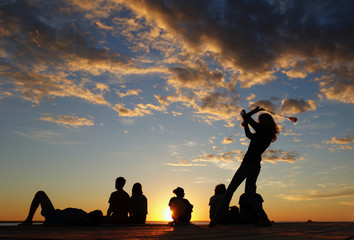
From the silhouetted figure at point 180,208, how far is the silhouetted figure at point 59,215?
126 inches

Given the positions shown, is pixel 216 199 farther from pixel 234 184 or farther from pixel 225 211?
pixel 234 184

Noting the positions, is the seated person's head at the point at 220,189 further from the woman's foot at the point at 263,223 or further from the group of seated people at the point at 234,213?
the woman's foot at the point at 263,223

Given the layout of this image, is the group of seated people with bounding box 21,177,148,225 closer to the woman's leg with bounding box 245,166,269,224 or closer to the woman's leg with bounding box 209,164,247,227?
the woman's leg with bounding box 209,164,247,227

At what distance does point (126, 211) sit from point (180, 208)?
1628mm

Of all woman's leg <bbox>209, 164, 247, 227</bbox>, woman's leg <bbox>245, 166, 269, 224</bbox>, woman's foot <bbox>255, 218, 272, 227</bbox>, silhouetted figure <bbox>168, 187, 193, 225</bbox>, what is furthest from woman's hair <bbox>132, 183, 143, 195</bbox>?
woman's foot <bbox>255, 218, 272, 227</bbox>

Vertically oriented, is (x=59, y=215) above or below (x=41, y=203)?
below

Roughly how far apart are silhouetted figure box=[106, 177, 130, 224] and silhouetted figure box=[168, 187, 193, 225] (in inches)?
58.4

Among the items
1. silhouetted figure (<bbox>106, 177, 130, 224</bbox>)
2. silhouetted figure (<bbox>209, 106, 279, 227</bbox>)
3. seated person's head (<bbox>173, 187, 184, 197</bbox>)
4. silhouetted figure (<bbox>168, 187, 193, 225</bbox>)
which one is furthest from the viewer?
seated person's head (<bbox>173, 187, 184, 197</bbox>)

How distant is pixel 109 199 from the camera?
25.3 feet

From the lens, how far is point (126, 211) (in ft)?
25.5

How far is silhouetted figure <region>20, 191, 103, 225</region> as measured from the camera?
220 inches

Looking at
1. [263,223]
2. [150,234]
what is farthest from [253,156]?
[150,234]

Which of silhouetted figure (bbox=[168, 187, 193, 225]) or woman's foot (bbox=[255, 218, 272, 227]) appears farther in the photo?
silhouetted figure (bbox=[168, 187, 193, 225])

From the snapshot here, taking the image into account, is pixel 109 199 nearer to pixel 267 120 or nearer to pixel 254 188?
pixel 254 188
